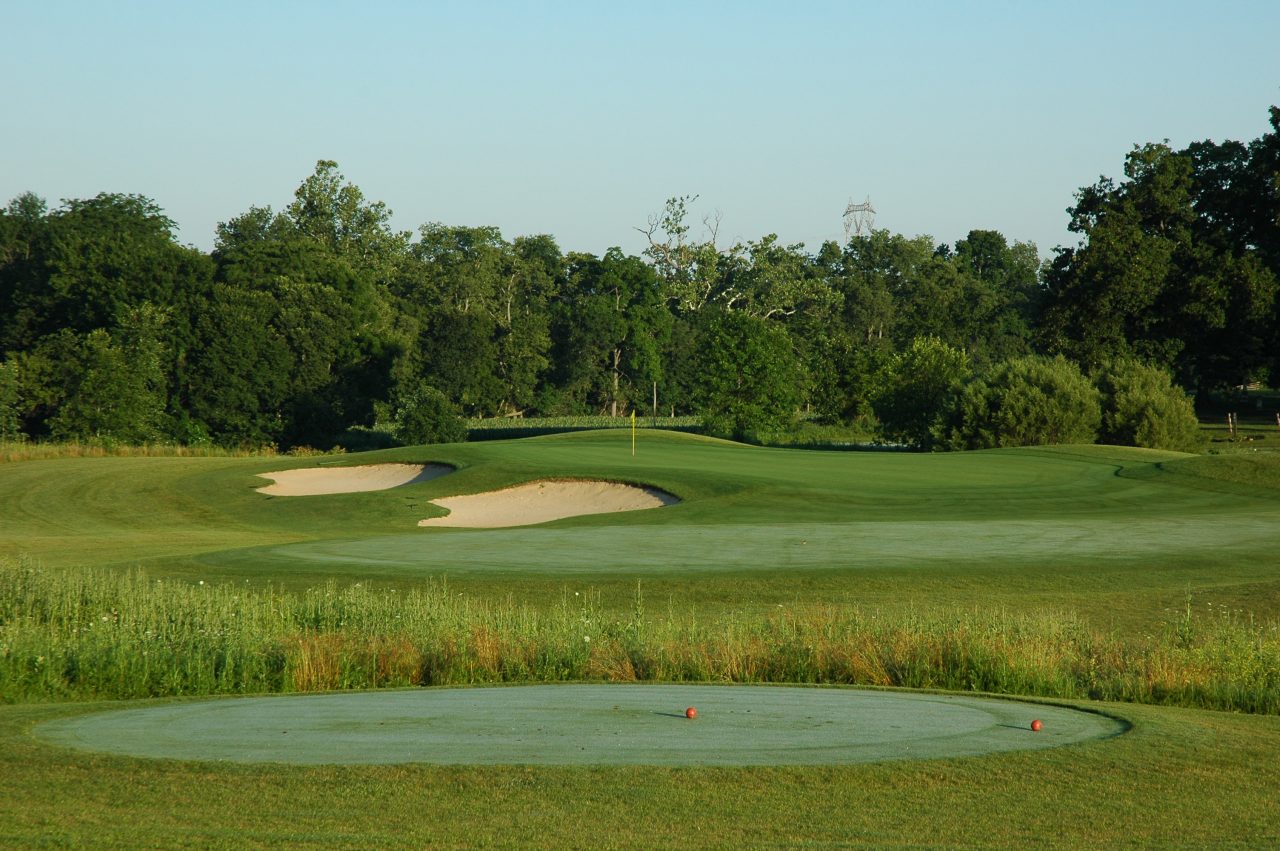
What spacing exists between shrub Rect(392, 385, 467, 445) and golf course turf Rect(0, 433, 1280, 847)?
15.5 metres

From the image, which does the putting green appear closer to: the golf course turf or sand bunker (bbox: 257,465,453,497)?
the golf course turf

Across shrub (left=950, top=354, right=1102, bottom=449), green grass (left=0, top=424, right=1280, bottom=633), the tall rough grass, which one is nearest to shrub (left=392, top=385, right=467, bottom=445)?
green grass (left=0, top=424, right=1280, bottom=633)

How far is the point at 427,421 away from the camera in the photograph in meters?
65.2

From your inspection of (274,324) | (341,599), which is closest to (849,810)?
(341,599)

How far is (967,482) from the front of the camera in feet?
109

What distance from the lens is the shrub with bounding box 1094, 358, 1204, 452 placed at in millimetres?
53312

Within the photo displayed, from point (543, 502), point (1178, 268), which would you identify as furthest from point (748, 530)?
point (1178, 268)

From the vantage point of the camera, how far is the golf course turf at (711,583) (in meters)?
6.73

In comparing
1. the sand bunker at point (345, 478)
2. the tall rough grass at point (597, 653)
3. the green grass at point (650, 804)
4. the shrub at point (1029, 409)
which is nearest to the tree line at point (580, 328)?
the shrub at point (1029, 409)

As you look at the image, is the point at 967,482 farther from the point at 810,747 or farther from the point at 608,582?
the point at 810,747

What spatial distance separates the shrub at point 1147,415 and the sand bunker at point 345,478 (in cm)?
2995

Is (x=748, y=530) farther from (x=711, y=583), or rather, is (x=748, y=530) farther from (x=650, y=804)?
(x=650, y=804)

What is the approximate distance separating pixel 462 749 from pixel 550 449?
3365cm

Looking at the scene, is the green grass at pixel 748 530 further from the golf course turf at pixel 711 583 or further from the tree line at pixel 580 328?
the tree line at pixel 580 328
